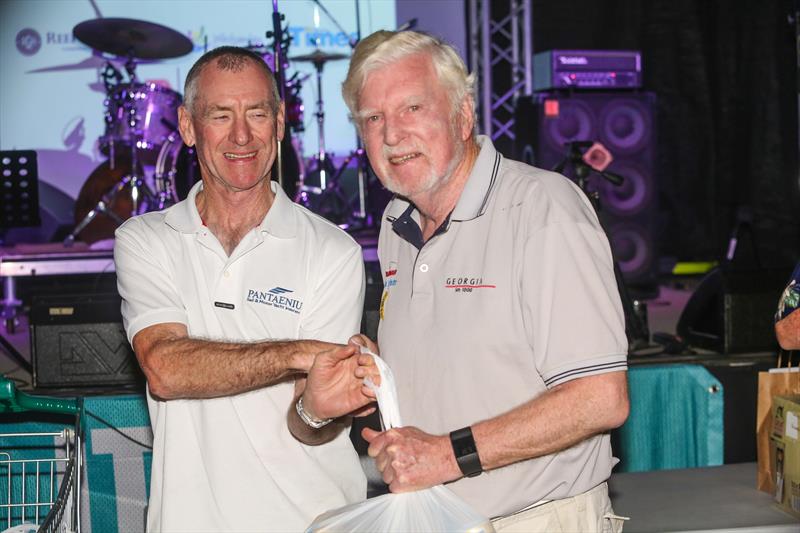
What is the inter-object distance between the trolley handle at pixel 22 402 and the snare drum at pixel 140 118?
18.9 ft

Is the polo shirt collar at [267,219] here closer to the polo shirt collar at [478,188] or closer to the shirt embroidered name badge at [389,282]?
the shirt embroidered name badge at [389,282]

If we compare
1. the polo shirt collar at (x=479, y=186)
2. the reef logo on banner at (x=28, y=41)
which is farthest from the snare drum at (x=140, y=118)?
the polo shirt collar at (x=479, y=186)

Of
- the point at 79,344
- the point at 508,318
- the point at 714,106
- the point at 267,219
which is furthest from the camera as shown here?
the point at 714,106

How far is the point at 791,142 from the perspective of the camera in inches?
367

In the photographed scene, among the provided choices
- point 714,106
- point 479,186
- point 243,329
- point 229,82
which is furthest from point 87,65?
point 479,186

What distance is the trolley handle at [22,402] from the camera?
90.5 inches

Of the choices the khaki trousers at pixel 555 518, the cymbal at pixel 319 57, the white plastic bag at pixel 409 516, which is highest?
the cymbal at pixel 319 57

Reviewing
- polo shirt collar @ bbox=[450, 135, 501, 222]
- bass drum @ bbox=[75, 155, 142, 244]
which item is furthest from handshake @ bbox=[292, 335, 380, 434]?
bass drum @ bbox=[75, 155, 142, 244]

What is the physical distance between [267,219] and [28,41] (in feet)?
21.9

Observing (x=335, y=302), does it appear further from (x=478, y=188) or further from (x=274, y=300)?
(x=478, y=188)

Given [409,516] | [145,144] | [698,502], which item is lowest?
[698,502]

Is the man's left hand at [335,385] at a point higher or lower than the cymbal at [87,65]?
lower

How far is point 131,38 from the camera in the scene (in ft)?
25.2

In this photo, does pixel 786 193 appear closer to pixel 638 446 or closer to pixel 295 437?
pixel 638 446
